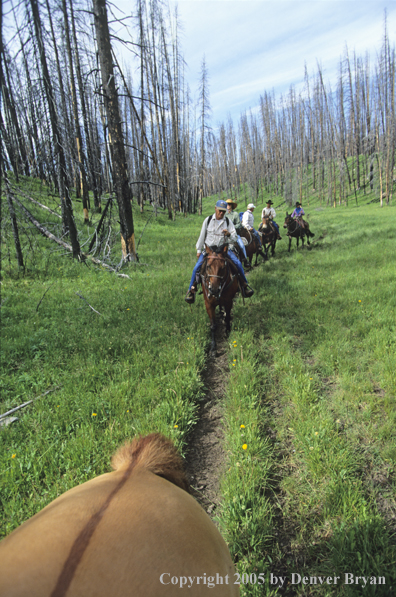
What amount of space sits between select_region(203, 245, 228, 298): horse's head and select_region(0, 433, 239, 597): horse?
4.06 meters

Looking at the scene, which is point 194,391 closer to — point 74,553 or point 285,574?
point 285,574

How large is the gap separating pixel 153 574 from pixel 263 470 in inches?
78.9

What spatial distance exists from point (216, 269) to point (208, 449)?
120 inches

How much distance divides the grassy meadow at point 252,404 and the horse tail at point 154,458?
3.56ft

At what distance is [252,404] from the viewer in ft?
11.4

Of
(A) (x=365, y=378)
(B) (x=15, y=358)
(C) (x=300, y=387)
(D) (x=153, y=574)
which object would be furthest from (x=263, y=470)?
(B) (x=15, y=358)

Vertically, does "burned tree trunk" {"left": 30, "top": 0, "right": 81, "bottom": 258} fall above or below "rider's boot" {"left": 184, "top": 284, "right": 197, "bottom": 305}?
above

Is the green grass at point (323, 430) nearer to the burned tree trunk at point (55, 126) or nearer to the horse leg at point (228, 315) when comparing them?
the horse leg at point (228, 315)

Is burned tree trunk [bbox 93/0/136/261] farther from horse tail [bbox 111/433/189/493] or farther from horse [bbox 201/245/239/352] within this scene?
horse tail [bbox 111/433/189/493]

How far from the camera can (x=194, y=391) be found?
13.0 feet

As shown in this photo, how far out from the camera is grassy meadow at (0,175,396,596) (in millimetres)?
2141
